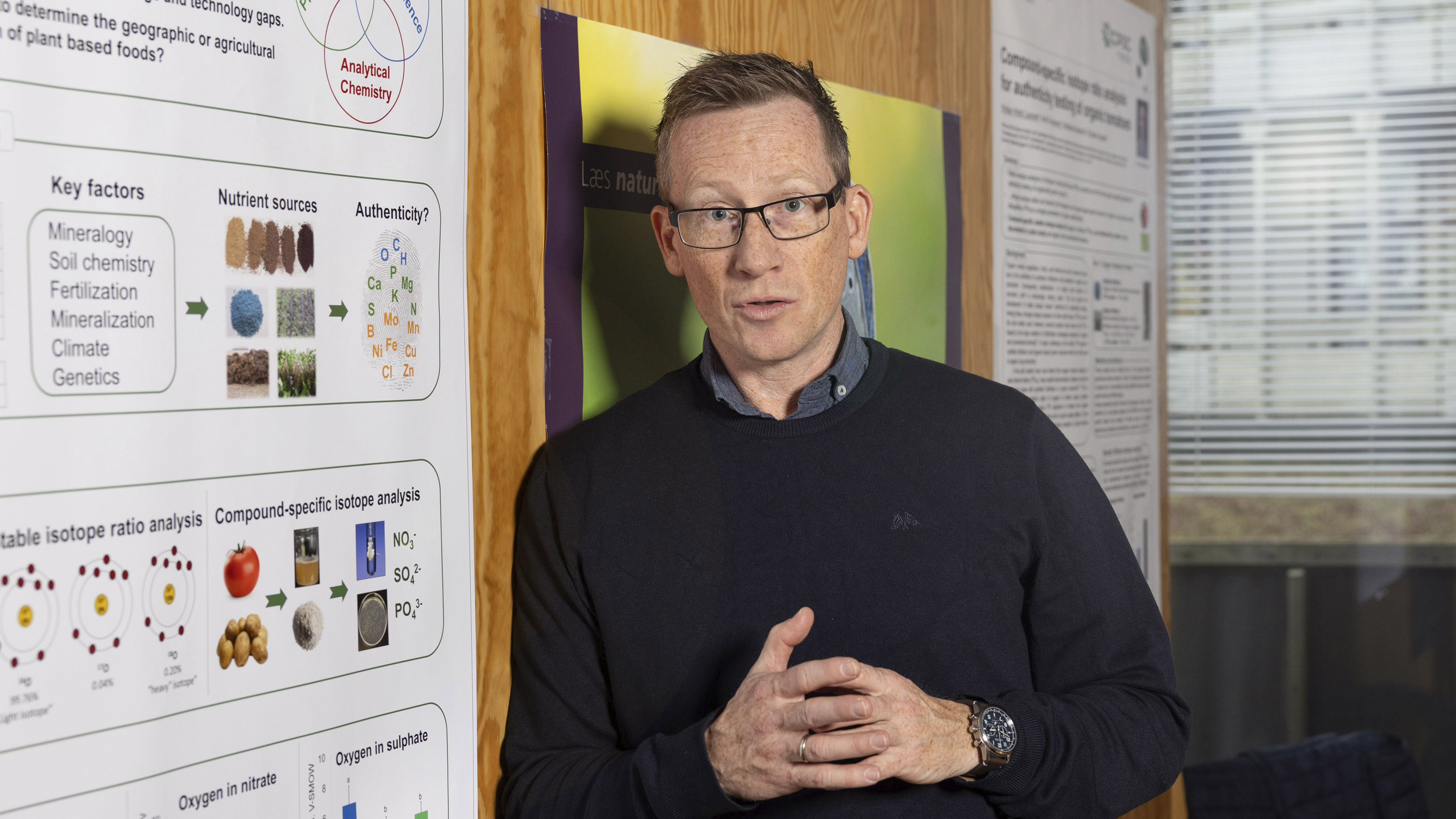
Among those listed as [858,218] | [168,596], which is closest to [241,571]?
[168,596]

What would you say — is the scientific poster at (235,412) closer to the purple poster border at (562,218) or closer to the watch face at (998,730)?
the purple poster border at (562,218)

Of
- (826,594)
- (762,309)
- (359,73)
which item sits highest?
(359,73)

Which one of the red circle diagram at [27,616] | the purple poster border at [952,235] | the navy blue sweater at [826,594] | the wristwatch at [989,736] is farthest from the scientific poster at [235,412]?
the purple poster border at [952,235]

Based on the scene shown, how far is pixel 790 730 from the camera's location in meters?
1.16

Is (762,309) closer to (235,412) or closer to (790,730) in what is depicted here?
(790,730)

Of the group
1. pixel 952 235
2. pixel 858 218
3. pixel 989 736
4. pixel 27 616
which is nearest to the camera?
pixel 27 616

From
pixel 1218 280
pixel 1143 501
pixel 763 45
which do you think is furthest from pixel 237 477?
pixel 1218 280

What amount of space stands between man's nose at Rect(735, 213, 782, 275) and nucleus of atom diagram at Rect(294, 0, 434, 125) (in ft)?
1.38

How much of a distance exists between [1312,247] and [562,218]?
126 inches

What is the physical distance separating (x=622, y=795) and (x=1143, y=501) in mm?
2011

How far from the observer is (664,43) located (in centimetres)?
154

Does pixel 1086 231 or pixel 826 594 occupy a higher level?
pixel 1086 231

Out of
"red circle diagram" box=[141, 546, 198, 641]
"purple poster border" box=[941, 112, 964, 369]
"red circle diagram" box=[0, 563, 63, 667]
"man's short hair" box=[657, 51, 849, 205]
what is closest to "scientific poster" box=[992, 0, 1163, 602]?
"purple poster border" box=[941, 112, 964, 369]

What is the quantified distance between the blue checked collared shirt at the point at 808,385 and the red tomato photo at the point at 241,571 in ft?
1.97
